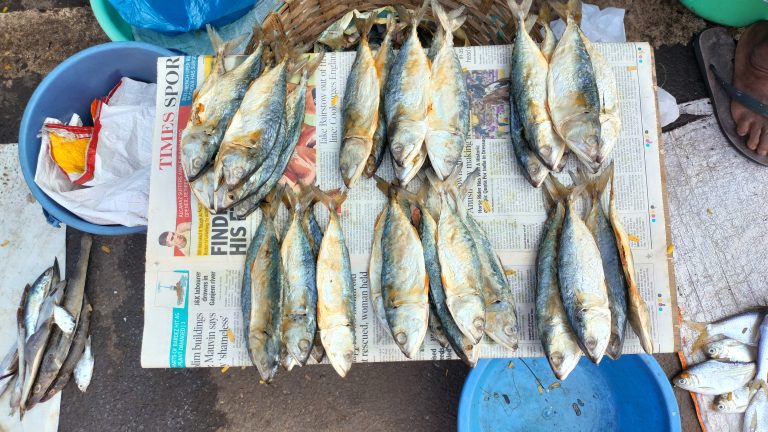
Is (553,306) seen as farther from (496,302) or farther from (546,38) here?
(546,38)

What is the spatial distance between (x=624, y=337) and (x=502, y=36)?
1.53 meters

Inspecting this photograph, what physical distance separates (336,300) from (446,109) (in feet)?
3.01

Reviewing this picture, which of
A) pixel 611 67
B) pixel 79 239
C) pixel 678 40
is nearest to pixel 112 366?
pixel 79 239

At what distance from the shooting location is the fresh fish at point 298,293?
6.56 feet

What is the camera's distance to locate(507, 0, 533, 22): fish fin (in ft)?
7.32

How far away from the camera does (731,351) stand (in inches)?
109

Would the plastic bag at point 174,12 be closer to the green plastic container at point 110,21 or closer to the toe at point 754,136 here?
the green plastic container at point 110,21

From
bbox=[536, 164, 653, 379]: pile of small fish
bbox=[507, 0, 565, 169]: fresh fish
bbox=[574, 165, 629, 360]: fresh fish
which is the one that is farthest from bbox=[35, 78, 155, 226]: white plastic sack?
bbox=[574, 165, 629, 360]: fresh fish

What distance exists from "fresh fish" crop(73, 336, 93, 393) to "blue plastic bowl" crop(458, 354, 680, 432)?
2.15 m

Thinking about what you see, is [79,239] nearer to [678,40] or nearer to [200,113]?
[200,113]

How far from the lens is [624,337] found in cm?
213

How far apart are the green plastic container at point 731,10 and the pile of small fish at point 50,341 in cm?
387

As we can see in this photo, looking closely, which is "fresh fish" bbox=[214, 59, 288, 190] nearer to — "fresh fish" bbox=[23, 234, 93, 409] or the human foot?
"fresh fish" bbox=[23, 234, 93, 409]

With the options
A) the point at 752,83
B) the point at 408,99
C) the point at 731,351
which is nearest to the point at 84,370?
the point at 408,99
